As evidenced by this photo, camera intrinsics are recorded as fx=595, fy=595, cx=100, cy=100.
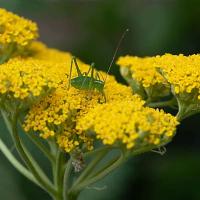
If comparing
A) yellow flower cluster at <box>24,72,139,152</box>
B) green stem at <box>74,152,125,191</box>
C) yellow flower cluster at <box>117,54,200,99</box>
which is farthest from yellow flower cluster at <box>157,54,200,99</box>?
green stem at <box>74,152,125,191</box>

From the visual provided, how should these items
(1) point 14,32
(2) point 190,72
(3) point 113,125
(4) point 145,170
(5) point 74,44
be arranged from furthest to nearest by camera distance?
(5) point 74,44
(4) point 145,170
(1) point 14,32
(2) point 190,72
(3) point 113,125

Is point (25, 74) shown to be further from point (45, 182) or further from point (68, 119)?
point (45, 182)

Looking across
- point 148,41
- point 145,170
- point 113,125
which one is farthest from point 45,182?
point 148,41

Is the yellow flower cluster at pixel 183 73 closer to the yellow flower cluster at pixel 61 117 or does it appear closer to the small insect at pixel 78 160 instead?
the yellow flower cluster at pixel 61 117

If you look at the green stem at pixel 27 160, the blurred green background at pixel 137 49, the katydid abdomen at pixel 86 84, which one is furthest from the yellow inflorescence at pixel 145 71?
the blurred green background at pixel 137 49

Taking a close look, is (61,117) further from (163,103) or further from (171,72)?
(163,103)

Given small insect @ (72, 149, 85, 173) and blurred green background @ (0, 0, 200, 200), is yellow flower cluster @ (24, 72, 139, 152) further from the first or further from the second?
blurred green background @ (0, 0, 200, 200)
